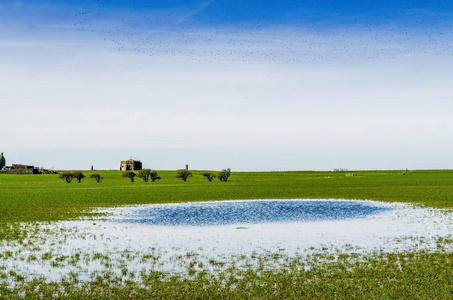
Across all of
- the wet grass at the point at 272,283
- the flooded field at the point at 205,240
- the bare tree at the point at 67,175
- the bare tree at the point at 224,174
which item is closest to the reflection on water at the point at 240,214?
the flooded field at the point at 205,240

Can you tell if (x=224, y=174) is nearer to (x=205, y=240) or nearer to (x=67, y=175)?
(x=67, y=175)

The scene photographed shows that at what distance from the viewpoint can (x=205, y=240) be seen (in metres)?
31.5

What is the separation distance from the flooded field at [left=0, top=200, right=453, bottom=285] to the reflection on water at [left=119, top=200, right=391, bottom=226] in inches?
3.9

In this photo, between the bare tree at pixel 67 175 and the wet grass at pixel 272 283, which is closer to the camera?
the wet grass at pixel 272 283

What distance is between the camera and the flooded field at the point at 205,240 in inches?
920

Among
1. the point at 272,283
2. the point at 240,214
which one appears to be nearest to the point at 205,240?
the point at 272,283

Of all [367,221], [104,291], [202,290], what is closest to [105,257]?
[104,291]

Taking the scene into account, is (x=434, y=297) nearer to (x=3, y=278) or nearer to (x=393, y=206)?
(x=3, y=278)

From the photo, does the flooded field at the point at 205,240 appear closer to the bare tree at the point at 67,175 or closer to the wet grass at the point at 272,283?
the wet grass at the point at 272,283

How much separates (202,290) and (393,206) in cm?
4374

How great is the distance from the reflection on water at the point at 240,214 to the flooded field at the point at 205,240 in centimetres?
10

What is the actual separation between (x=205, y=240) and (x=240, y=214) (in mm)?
17456

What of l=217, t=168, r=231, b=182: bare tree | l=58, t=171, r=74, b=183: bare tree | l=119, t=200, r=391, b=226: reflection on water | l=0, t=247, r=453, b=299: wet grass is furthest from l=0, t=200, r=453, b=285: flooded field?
l=58, t=171, r=74, b=183: bare tree

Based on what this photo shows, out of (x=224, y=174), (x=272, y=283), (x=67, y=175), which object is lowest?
(x=272, y=283)
